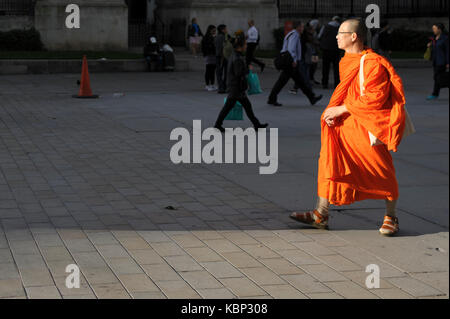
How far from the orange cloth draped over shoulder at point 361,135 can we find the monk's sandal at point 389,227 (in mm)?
188

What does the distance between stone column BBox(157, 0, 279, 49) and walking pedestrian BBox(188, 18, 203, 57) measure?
5.48 feet

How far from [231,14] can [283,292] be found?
97.1 feet

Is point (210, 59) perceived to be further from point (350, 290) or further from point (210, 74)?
point (350, 290)

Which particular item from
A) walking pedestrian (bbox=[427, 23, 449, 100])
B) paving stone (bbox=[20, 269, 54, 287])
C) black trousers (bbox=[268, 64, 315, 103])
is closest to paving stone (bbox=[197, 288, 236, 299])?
paving stone (bbox=[20, 269, 54, 287])

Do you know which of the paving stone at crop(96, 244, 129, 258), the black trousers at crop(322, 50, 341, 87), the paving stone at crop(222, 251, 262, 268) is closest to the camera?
the paving stone at crop(222, 251, 262, 268)

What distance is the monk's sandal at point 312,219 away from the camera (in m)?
7.41

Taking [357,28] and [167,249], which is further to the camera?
[357,28]

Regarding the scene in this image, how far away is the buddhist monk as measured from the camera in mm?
6809

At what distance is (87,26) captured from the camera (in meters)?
32.1

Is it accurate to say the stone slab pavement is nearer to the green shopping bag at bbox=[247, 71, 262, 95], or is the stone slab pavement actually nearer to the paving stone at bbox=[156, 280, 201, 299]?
the paving stone at bbox=[156, 280, 201, 299]

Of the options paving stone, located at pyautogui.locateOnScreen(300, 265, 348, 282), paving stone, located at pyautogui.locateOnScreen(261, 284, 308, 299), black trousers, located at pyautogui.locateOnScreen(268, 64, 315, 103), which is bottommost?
paving stone, located at pyautogui.locateOnScreen(261, 284, 308, 299)

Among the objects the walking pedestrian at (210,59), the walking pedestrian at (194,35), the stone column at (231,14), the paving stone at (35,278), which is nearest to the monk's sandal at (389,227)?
the paving stone at (35,278)

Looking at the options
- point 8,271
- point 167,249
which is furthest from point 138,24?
point 8,271

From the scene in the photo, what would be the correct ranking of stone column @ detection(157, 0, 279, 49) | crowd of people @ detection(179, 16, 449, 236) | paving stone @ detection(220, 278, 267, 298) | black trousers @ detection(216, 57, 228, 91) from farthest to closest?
→ stone column @ detection(157, 0, 279, 49)
black trousers @ detection(216, 57, 228, 91)
crowd of people @ detection(179, 16, 449, 236)
paving stone @ detection(220, 278, 267, 298)
